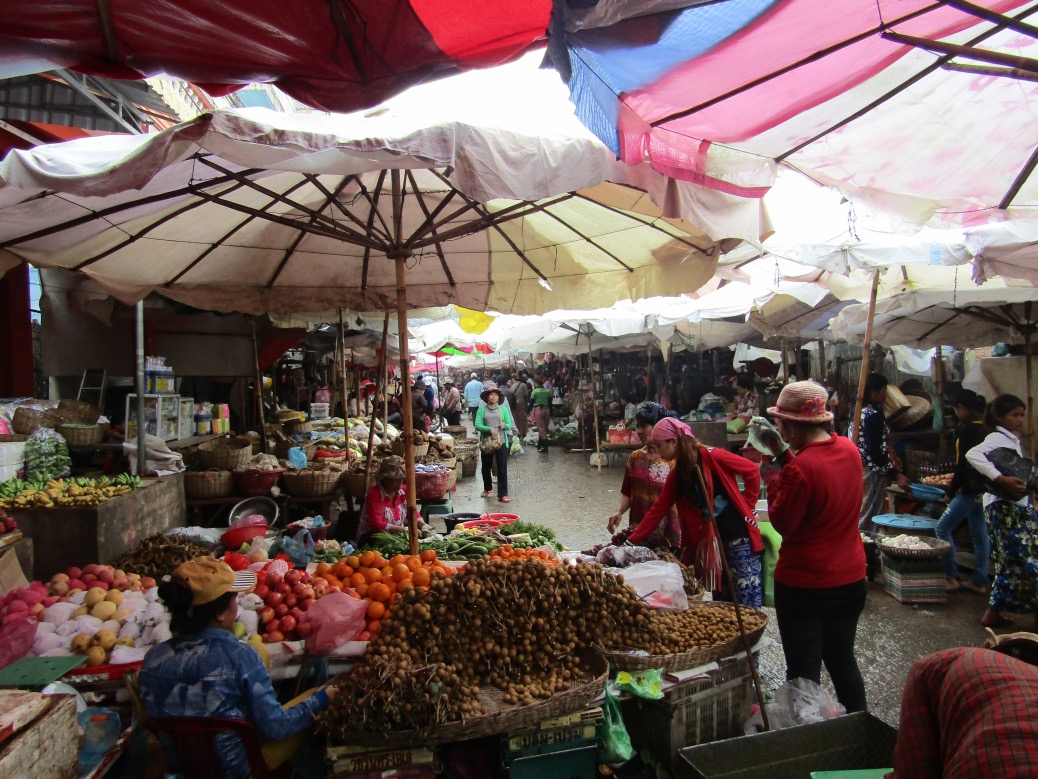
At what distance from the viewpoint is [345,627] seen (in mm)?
3457

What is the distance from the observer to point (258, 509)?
7051 mm

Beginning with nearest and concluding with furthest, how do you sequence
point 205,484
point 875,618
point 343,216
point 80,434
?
point 343,216
point 875,618
point 80,434
point 205,484

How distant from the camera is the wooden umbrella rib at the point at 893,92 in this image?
264cm

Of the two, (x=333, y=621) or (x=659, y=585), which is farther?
(x=659, y=585)

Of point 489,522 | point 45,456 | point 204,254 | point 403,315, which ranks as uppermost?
point 204,254

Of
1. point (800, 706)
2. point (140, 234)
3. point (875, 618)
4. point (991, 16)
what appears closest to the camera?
point (991, 16)

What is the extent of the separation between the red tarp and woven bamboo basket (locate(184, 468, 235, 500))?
17.9 ft

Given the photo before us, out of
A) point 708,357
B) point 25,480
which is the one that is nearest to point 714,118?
point 25,480

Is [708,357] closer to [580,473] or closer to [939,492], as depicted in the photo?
[580,473]

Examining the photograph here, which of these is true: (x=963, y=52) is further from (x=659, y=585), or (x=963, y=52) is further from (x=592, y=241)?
(x=592, y=241)

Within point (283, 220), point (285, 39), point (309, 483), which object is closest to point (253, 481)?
point (309, 483)

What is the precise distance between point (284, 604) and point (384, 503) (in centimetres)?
214

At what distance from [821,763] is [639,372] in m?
18.7

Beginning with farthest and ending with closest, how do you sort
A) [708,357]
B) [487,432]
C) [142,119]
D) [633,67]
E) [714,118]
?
1. [708,357]
2. [487,432]
3. [142,119]
4. [714,118]
5. [633,67]
